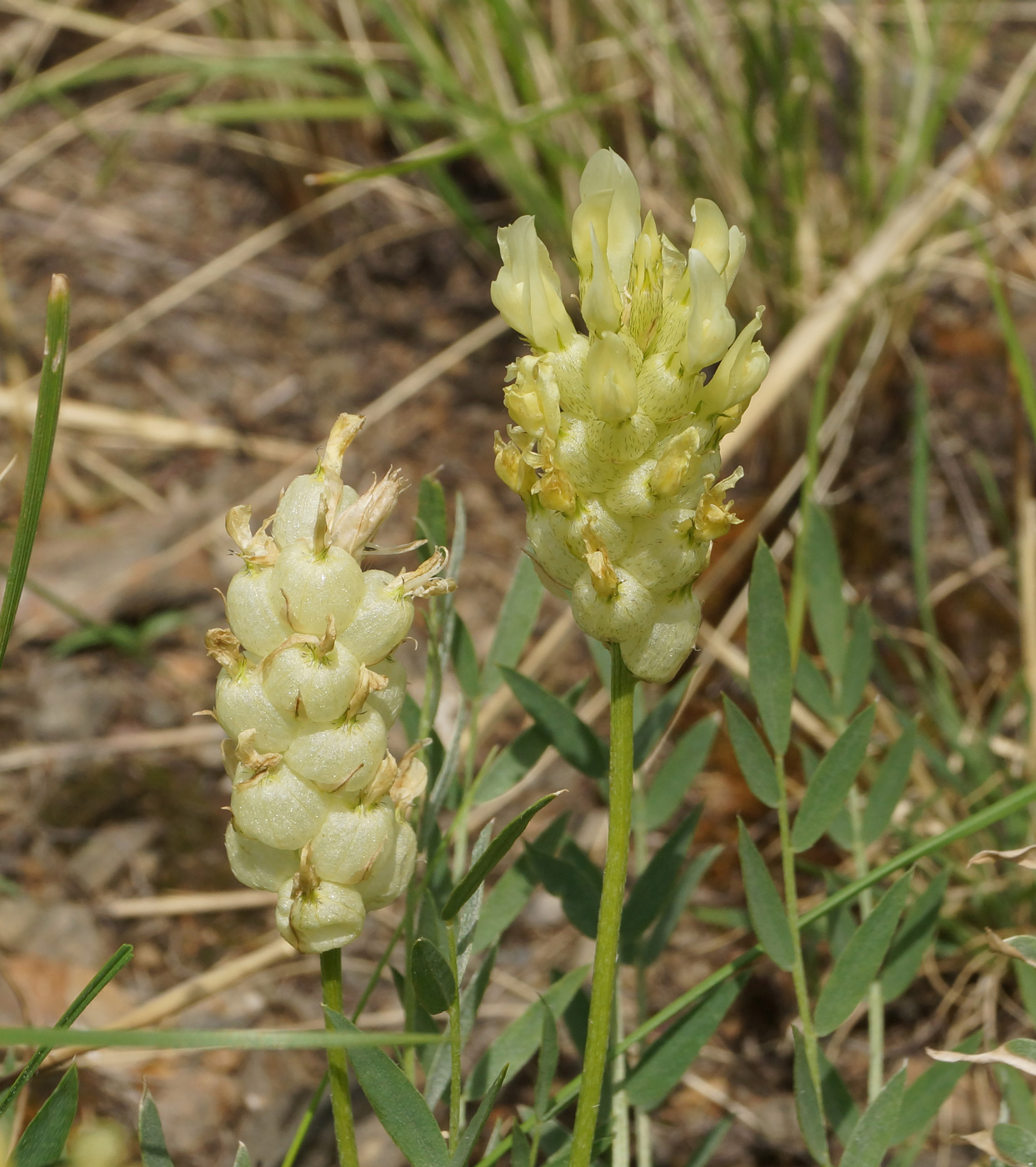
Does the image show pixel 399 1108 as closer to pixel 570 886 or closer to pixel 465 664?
pixel 570 886

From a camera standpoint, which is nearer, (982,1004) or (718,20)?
(982,1004)

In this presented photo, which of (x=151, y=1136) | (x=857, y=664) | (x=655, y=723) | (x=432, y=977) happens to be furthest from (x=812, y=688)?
(x=151, y=1136)

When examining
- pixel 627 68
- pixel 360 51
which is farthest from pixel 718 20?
pixel 360 51

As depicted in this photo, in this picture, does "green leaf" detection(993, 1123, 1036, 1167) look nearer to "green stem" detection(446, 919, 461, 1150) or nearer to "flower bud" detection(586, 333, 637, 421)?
"green stem" detection(446, 919, 461, 1150)

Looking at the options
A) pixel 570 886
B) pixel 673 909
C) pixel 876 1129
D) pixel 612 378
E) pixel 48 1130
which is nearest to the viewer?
pixel 612 378

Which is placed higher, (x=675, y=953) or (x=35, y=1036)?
(x=35, y=1036)

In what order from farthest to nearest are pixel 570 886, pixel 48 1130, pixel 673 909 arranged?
pixel 673 909 < pixel 570 886 < pixel 48 1130

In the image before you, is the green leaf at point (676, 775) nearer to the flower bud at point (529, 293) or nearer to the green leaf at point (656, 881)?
the green leaf at point (656, 881)

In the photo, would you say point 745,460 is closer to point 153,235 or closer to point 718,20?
point 718,20
